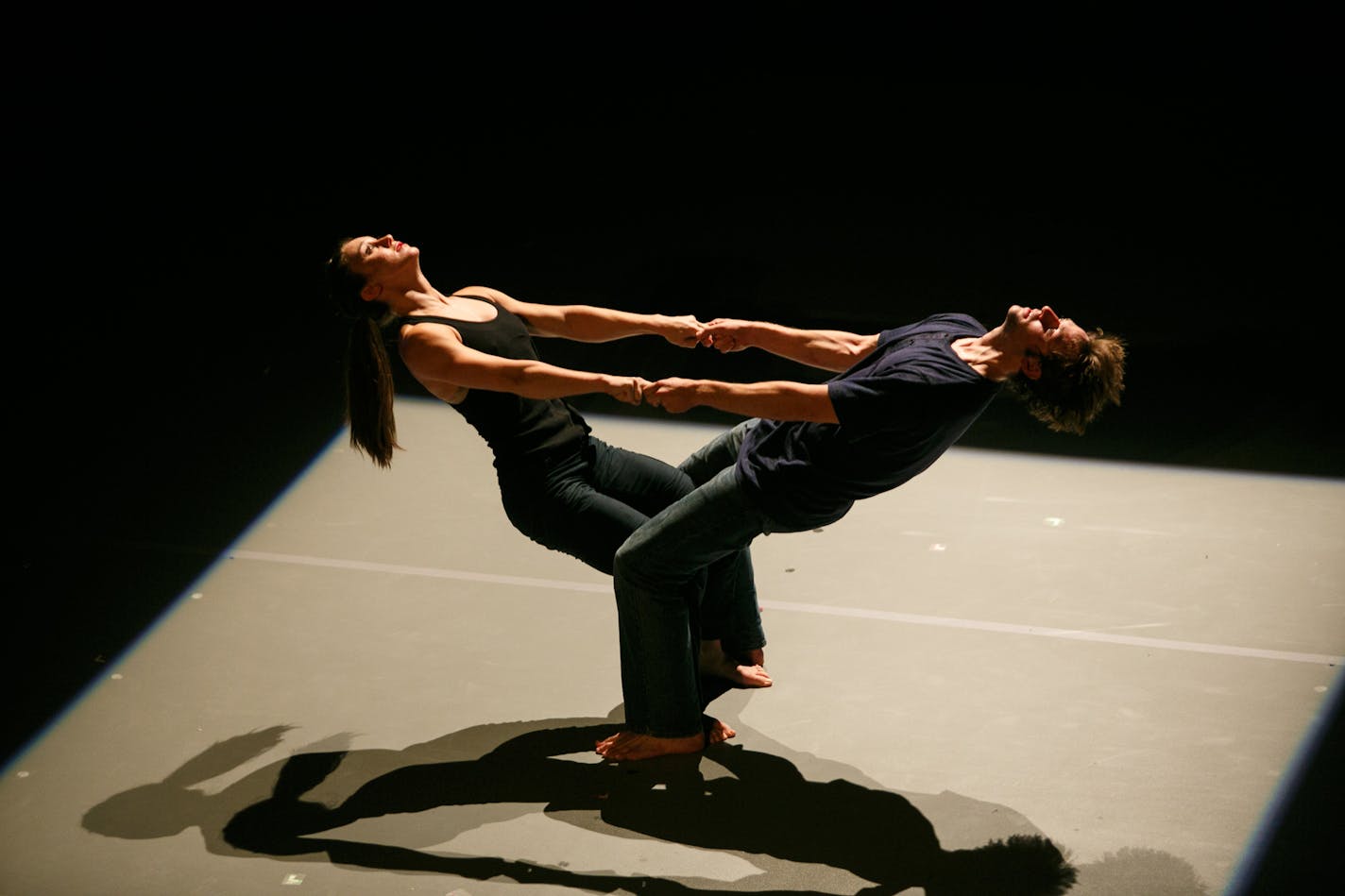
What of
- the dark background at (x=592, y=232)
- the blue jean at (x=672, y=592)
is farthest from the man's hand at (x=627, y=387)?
the dark background at (x=592, y=232)

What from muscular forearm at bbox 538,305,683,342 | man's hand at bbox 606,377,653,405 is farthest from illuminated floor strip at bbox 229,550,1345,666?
man's hand at bbox 606,377,653,405

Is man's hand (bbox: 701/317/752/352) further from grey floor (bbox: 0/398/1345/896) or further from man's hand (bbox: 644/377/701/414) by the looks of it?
grey floor (bbox: 0/398/1345/896)

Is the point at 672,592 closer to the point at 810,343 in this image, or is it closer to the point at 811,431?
the point at 811,431

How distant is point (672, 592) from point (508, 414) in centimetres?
61

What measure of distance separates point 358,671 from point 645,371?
2299 millimetres

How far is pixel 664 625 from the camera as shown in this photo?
3482mm

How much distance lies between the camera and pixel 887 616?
4.21m

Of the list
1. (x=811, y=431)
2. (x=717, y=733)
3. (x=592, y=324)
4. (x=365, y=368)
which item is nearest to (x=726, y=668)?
(x=717, y=733)

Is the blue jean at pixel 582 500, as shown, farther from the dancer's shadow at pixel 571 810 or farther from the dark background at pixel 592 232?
the dark background at pixel 592 232

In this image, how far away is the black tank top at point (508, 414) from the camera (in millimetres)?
3609

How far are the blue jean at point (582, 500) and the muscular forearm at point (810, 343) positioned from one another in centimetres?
46

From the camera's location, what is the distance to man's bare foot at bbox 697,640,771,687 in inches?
153

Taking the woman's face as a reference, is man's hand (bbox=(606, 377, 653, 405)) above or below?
below

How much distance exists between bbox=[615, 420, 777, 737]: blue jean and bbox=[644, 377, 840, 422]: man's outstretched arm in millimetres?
289
